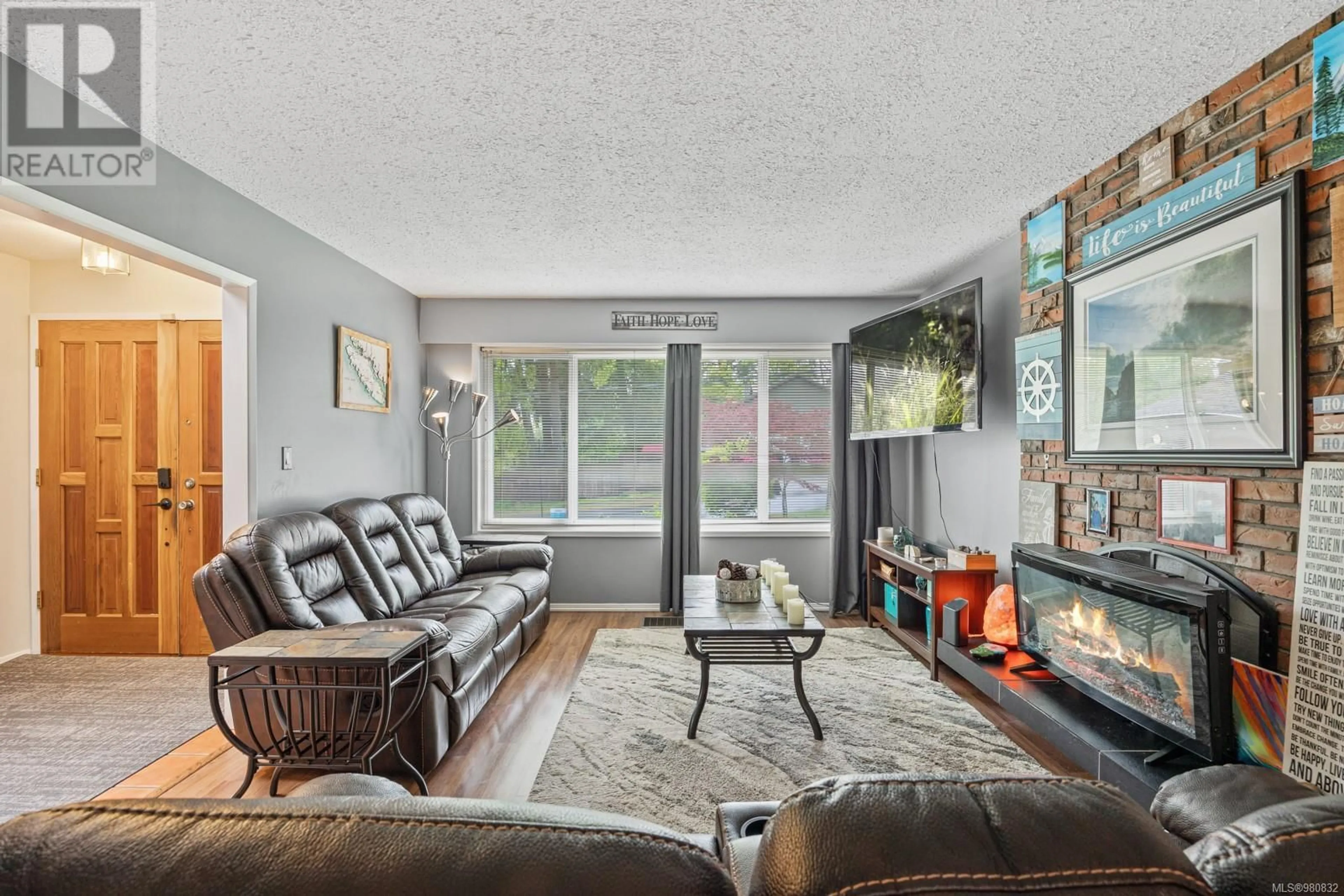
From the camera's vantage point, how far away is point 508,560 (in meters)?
4.50

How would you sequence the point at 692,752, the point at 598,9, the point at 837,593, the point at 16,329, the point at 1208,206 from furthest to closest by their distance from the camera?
the point at 837,593
the point at 16,329
the point at 692,752
the point at 1208,206
the point at 598,9

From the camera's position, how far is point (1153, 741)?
2.37m

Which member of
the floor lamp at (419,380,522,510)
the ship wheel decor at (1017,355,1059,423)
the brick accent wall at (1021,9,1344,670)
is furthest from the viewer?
the floor lamp at (419,380,522,510)

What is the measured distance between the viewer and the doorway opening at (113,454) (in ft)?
13.2

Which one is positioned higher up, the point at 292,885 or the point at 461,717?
the point at 292,885

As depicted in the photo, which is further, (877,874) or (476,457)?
(476,457)

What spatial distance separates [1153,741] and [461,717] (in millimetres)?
2647

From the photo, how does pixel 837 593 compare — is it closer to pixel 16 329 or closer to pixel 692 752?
pixel 692 752

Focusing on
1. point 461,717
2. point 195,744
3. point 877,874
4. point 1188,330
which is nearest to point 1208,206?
point 1188,330

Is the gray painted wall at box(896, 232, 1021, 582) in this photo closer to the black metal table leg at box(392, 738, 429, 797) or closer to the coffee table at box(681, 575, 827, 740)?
the coffee table at box(681, 575, 827, 740)

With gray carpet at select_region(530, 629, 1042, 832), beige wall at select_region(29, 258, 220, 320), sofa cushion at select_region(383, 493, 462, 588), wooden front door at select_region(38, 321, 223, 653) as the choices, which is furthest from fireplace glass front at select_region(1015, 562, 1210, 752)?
beige wall at select_region(29, 258, 220, 320)

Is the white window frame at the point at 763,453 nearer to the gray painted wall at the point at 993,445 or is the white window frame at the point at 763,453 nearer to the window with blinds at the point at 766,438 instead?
the window with blinds at the point at 766,438

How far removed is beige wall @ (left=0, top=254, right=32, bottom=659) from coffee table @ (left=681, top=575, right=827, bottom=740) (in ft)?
13.3

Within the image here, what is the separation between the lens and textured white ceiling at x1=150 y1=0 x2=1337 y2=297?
1836mm
